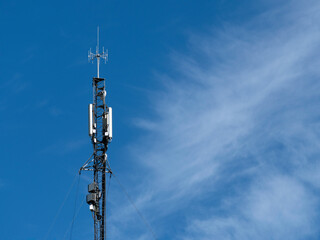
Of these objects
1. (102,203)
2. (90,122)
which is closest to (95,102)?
(90,122)

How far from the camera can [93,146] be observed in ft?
577

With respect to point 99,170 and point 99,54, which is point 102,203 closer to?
point 99,170

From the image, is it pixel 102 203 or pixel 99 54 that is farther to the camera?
pixel 99 54

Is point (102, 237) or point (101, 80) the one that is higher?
point (101, 80)

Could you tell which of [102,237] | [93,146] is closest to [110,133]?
[93,146]

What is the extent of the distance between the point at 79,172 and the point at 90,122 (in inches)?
293

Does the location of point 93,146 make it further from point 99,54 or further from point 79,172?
point 99,54

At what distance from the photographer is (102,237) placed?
170875 mm

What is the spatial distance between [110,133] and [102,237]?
15.1 meters

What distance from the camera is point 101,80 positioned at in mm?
180875

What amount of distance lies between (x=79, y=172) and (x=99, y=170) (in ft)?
9.50

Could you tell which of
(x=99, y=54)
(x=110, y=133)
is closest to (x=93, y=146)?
(x=110, y=133)

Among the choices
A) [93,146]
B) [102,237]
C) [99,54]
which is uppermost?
[99,54]

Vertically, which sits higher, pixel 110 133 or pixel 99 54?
pixel 99 54
